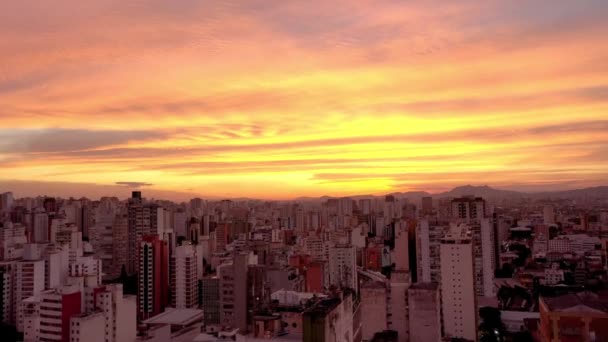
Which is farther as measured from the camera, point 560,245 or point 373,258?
point 560,245

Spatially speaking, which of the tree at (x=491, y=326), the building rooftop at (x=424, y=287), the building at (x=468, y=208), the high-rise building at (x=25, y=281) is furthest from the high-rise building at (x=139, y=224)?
the building at (x=468, y=208)

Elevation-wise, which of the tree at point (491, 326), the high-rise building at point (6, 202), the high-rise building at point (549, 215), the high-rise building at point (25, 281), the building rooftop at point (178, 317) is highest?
the high-rise building at point (6, 202)

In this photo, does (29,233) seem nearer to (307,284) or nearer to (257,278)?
(307,284)

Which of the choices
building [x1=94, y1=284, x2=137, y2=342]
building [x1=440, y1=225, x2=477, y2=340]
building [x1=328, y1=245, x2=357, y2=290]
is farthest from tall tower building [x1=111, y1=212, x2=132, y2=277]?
building [x1=440, y1=225, x2=477, y2=340]

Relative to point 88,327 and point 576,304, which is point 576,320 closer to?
point 576,304

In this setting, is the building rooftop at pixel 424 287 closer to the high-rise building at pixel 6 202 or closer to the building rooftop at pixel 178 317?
the building rooftop at pixel 178 317

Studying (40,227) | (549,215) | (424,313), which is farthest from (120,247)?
(549,215)
